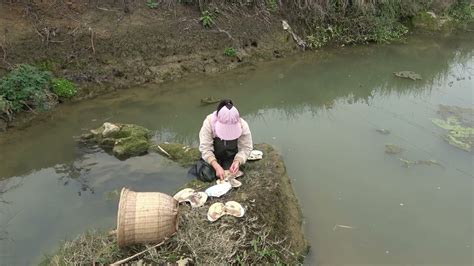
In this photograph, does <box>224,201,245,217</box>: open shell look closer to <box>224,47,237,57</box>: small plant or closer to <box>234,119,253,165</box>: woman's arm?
<box>234,119,253,165</box>: woman's arm

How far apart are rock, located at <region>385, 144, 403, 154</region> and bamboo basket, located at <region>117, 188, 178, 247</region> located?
4121mm

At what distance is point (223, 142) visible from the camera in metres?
5.21

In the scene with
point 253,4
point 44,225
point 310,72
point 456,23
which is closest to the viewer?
point 44,225

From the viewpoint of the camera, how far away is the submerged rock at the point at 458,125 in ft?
23.9

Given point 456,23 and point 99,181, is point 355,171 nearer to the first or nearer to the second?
point 99,181

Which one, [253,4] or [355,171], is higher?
[253,4]

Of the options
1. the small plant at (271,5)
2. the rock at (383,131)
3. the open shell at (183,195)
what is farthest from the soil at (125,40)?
the open shell at (183,195)

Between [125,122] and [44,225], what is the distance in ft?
8.91

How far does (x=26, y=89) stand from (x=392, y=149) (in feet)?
20.1

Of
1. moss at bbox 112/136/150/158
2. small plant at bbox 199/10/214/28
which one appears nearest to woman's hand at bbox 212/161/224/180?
moss at bbox 112/136/150/158

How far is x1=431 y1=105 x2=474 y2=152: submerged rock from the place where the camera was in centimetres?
730

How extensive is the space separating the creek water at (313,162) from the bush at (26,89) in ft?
1.19

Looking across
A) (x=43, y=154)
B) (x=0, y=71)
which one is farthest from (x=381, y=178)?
(x=0, y=71)

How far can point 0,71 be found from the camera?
25.3 ft
